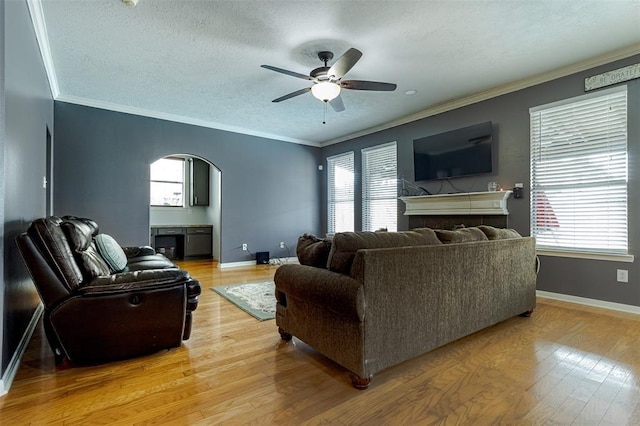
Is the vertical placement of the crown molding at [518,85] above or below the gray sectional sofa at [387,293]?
above

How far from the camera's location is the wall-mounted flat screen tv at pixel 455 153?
168 inches

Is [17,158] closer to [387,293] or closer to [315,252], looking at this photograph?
[315,252]

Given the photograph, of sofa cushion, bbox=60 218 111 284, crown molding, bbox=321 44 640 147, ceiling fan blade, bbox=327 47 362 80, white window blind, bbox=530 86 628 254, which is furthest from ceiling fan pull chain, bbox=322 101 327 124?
sofa cushion, bbox=60 218 111 284

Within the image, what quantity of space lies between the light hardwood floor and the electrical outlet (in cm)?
85

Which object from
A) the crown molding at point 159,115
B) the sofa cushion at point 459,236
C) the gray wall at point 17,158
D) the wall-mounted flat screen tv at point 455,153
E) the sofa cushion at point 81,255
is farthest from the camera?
the crown molding at point 159,115

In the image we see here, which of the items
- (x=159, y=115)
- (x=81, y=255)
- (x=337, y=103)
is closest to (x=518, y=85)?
(x=337, y=103)

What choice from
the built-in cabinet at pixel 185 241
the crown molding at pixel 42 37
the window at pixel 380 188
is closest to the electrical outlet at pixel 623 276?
the window at pixel 380 188

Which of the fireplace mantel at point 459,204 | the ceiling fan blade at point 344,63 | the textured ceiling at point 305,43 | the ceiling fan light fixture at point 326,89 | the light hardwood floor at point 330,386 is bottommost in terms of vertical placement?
the light hardwood floor at point 330,386

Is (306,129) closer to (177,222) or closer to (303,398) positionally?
(177,222)

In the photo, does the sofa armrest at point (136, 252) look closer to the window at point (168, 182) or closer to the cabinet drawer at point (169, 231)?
the cabinet drawer at point (169, 231)

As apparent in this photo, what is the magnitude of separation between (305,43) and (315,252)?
2138 mm

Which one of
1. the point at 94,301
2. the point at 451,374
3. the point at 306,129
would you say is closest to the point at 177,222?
the point at 306,129

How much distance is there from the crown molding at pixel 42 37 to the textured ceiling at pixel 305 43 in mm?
30

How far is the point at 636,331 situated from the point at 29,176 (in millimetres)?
5247
